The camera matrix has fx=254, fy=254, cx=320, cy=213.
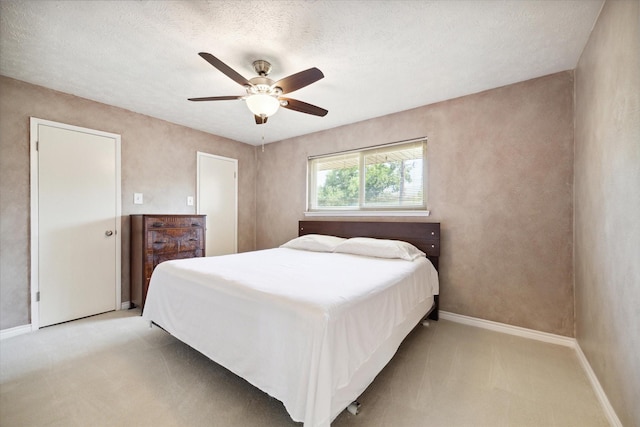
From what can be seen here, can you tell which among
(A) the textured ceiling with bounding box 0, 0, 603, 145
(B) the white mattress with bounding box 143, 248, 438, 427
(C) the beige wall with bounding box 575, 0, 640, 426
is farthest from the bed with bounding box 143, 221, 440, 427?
(A) the textured ceiling with bounding box 0, 0, 603, 145

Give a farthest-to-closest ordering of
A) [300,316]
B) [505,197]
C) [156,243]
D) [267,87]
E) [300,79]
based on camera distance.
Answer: [156,243], [505,197], [267,87], [300,79], [300,316]

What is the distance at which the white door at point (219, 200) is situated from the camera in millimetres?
3861

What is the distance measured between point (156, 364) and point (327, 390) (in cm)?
151

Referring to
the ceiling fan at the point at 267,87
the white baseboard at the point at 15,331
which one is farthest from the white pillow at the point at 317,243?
the white baseboard at the point at 15,331

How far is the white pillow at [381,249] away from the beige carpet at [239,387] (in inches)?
30.9

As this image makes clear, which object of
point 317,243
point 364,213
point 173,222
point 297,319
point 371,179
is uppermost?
point 371,179

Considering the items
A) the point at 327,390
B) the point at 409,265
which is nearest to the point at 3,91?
the point at 327,390

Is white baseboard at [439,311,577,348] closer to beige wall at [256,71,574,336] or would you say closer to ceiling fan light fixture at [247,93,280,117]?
beige wall at [256,71,574,336]

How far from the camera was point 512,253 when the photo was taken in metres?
2.43

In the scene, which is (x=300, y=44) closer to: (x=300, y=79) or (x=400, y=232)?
(x=300, y=79)

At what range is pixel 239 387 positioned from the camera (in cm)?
164

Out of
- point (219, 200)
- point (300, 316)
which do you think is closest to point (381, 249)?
point (300, 316)

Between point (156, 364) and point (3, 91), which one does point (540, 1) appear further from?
point (3, 91)

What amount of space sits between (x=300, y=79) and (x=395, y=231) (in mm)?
1933
